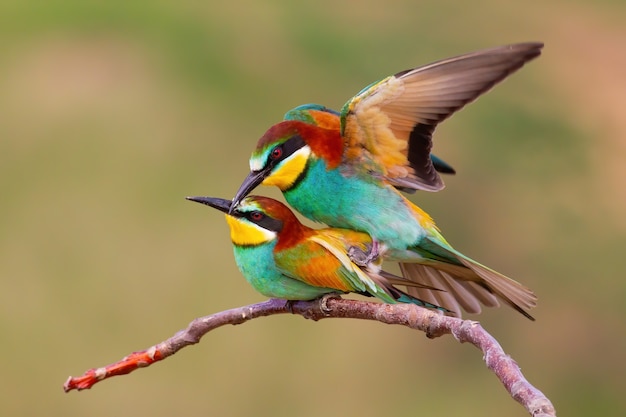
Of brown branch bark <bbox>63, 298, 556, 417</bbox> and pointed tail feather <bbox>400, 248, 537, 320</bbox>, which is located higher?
brown branch bark <bbox>63, 298, 556, 417</bbox>

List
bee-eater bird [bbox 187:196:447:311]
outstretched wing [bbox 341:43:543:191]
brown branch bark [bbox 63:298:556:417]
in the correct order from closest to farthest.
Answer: brown branch bark [bbox 63:298:556:417], outstretched wing [bbox 341:43:543:191], bee-eater bird [bbox 187:196:447:311]

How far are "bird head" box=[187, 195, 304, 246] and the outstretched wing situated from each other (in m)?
0.18

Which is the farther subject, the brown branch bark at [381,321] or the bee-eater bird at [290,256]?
the bee-eater bird at [290,256]

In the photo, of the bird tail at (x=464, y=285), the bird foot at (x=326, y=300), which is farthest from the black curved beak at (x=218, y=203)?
the bird tail at (x=464, y=285)

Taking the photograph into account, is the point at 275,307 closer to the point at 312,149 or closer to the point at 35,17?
the point at 312,149

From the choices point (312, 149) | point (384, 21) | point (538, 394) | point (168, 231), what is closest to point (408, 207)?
point (312, 149)

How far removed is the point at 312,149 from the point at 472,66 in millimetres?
355

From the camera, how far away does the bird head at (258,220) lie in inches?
68.0

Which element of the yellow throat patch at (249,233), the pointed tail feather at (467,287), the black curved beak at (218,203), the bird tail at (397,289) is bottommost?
the pointed tail feather at (467,287)

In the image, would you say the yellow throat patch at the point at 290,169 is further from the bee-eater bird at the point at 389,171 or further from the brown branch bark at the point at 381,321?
the brown branch bark at the point at 381,321

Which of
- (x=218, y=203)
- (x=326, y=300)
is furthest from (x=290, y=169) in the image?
(x=326, y=300)

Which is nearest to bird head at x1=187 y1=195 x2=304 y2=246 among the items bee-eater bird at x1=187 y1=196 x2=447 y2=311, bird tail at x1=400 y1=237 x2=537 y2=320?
bee-eater bird at x1=187 y1=196 x2=447 y2=311

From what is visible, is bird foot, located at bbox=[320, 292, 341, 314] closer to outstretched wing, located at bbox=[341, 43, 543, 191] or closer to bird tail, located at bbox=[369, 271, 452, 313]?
bird tail, located at bbox=[369, 271, 452, 313]

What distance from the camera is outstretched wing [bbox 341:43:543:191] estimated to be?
1549mm
